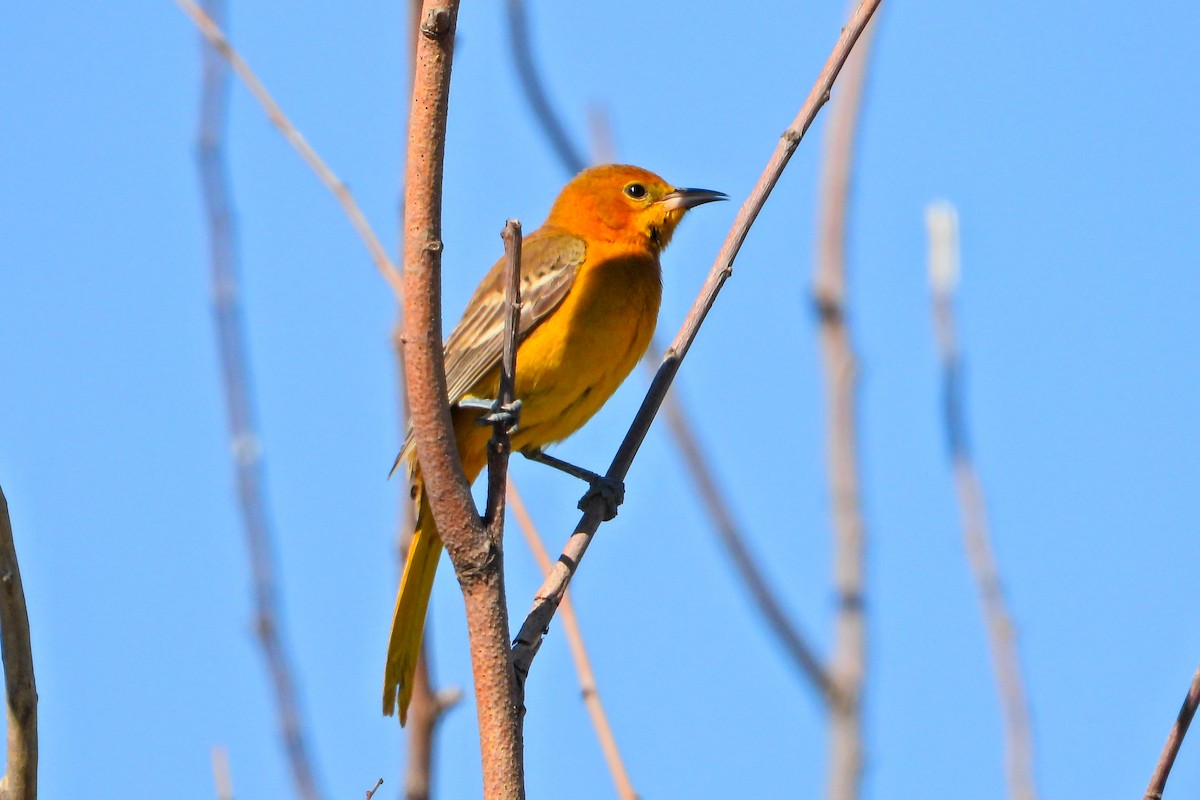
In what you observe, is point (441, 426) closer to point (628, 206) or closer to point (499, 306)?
point (499, 306)

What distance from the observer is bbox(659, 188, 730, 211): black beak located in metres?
5.48

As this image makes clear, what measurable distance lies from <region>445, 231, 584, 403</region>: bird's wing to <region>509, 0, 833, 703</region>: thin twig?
24.3 inches

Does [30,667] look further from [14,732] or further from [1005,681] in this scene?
[1005,681]

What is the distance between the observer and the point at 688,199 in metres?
5.54

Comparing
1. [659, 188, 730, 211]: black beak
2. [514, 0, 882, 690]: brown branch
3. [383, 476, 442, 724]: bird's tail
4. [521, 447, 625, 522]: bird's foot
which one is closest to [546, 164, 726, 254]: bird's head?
[659, 188, 730, 211]: black beak

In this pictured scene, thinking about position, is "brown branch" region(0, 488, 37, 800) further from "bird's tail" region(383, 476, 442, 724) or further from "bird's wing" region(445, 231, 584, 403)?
"bird's wing" region(445, 231, 584, 403)

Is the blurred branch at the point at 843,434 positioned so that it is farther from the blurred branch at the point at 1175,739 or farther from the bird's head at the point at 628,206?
the bird's head at the point at 628,206

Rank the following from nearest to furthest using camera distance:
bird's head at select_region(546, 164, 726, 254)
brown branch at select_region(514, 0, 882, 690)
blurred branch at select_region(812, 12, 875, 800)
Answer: brown branch at select_region(514, 0, 882, 690) → blurred branch at select_region(812, 12, 875, 800) → bird's head at select_region(546, 164, 726, 254)

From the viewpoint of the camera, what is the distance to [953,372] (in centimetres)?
338

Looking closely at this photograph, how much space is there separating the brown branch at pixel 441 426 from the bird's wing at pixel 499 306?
2.16 meters

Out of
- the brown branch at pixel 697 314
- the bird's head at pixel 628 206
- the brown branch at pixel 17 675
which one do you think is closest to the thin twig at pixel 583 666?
the brown branch at pixel 697 314

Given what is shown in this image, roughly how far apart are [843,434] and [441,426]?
134 centimetres

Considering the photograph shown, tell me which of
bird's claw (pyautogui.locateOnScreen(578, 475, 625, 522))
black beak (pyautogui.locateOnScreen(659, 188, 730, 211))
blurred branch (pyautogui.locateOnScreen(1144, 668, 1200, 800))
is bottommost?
blurred branch (pyautogui.locateOnScreen(1144, 668, 1200, 800))

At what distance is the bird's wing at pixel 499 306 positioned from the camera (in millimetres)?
4801
